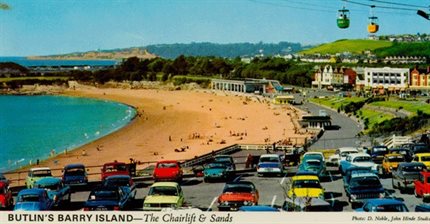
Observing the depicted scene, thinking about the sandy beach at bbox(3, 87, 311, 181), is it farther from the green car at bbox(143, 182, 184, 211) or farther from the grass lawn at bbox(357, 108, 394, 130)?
the green car at bbox(143, 182, 184, 211)

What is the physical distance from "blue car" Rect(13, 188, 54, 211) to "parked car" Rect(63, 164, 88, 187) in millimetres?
2546

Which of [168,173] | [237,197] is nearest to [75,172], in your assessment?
[168,173]

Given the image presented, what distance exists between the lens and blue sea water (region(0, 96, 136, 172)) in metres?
29.3

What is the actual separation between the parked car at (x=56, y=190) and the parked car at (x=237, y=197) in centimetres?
243

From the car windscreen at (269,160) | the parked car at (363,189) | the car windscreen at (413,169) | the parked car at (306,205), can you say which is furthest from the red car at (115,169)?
the car windscreen at (413,169)

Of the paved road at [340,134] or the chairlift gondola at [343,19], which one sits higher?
the chairlift gondola at [343,19]

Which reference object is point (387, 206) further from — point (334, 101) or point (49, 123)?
point (49, 123)

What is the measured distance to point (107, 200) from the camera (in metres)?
Result: 9.79

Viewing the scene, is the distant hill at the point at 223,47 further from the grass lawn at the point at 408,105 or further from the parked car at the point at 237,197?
the grass lawn at the point at 408,105

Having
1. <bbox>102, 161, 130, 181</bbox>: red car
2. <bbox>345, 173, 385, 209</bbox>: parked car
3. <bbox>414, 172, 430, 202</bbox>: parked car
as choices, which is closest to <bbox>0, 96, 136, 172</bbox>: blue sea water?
<bbox>102, 161, 130, 181</bbox>: red car

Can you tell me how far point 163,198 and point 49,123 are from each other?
33340 mm

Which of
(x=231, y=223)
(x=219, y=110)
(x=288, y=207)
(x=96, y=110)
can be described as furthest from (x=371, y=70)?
(x=96, y=110)

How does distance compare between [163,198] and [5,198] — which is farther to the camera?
[5,198]

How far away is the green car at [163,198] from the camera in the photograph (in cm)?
980
